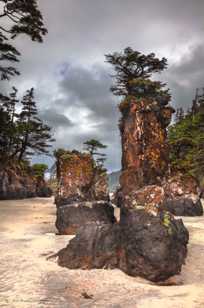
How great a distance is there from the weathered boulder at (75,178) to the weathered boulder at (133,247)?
37.9ft

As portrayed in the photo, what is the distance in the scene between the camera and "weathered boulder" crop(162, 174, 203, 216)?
79.3ft

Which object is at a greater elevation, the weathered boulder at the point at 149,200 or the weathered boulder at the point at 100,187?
the weathered boulder at the point at 100,187

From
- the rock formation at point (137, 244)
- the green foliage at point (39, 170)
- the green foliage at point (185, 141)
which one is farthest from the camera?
the green foliage at point (39, 170)

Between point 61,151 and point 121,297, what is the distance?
20.0 m

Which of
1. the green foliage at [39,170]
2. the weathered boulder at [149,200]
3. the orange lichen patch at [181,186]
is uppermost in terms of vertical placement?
the green foliage at [39,170]

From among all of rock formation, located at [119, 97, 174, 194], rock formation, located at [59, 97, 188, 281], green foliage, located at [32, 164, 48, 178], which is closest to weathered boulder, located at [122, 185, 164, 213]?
rock formation, located at [59, 97, 188, 281]

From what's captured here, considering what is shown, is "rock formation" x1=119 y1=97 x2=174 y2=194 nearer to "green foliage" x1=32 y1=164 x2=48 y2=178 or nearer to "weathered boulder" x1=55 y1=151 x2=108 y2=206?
"weathered boulder" x1=55 y1=151 x2=108 y2=206

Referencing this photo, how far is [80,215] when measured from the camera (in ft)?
57.2

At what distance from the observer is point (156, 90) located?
35438 millimetres

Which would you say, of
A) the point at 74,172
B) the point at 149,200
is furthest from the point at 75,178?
the point at 149,200

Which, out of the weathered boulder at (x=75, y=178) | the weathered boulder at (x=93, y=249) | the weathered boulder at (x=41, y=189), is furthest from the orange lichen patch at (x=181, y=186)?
the weathered boulder at (x=41, y=189)

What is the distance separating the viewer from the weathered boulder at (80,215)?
17.1 metres

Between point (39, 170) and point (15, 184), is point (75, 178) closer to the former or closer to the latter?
point (15, 184)

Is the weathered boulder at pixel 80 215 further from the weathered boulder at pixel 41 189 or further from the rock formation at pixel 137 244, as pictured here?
the weathered boulder at pixel 41 189
